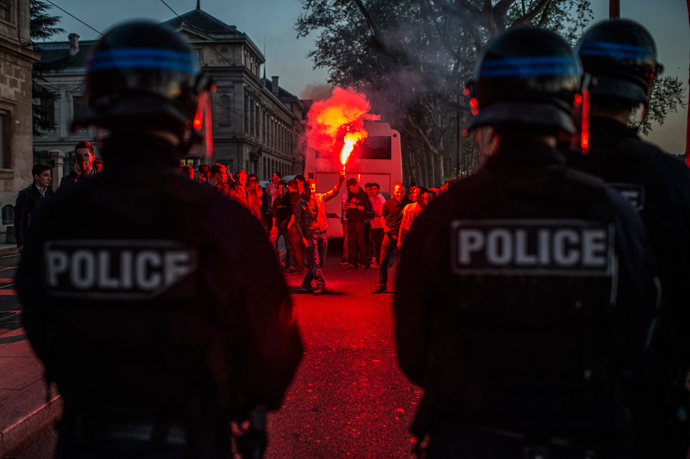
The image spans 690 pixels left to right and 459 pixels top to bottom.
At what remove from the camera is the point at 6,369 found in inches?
180

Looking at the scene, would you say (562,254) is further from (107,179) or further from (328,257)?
(328,257)

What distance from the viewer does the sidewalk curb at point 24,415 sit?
135 inches

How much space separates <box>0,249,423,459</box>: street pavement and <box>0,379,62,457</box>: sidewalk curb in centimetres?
1

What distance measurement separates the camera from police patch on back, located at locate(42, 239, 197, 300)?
1480 millimetres

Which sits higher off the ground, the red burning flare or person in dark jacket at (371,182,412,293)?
the red burning flare

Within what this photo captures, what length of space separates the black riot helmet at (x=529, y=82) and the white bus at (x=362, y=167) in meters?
13.2

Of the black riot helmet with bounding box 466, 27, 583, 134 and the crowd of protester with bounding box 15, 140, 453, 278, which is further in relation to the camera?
the crowd of protester with bounding box 15, 140, 453, 278

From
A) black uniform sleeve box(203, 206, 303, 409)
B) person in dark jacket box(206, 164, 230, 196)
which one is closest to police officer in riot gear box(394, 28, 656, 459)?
black uniform sleeve box(203, 206, 303, 409)

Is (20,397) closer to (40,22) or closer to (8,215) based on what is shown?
(8,215)

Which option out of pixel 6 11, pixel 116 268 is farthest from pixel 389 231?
pixel 6 11

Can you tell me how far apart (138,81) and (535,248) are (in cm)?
123

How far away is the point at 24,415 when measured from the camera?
363cm

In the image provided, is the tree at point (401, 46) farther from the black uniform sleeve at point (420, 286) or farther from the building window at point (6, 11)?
the black uniform sleeve at point (420, 286)

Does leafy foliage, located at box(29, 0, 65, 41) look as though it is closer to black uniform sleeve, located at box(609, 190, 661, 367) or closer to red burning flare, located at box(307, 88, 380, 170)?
red burning flare, located at box(307, 88, 380, 170)
